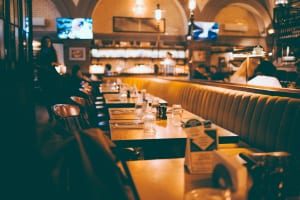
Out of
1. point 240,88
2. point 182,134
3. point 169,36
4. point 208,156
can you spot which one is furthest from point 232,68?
point 208,156

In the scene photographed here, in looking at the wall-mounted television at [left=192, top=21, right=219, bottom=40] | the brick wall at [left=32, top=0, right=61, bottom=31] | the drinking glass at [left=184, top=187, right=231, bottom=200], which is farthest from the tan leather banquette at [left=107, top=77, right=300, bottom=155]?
the brick wall at [left=32, top=0, right=61, bottom=31]

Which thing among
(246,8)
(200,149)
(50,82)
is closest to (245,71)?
(50,82)

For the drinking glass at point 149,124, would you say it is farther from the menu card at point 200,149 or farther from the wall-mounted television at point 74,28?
the wall-mounted television at point 74,28

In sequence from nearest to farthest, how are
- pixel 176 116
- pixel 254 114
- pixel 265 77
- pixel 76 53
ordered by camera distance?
pixel 176 116 < pixel 254 114 < pixel 265 77 < pixel 76 53

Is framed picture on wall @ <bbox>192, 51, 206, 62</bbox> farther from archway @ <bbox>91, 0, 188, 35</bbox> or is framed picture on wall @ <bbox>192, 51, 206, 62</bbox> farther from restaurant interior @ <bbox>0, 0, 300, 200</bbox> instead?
restaurant interior @ <bbox>0, 0, 300, 200</bbox>

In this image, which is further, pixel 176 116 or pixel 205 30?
pixel 205 30

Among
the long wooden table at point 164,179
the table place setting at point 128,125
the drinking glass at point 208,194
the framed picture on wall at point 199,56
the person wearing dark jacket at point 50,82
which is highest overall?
the framed picture on wall at point 199,56

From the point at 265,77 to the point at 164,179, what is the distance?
14.9ft

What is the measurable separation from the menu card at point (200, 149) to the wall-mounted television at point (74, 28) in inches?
426

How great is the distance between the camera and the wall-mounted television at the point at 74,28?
11750 millimetres

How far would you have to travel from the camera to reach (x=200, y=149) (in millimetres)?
1555

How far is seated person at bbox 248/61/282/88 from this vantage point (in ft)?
17.9

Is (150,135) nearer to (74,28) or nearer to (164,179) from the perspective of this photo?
(164,179)

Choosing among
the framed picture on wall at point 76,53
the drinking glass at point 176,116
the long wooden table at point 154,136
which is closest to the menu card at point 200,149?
the long wooden table at point 154,136
